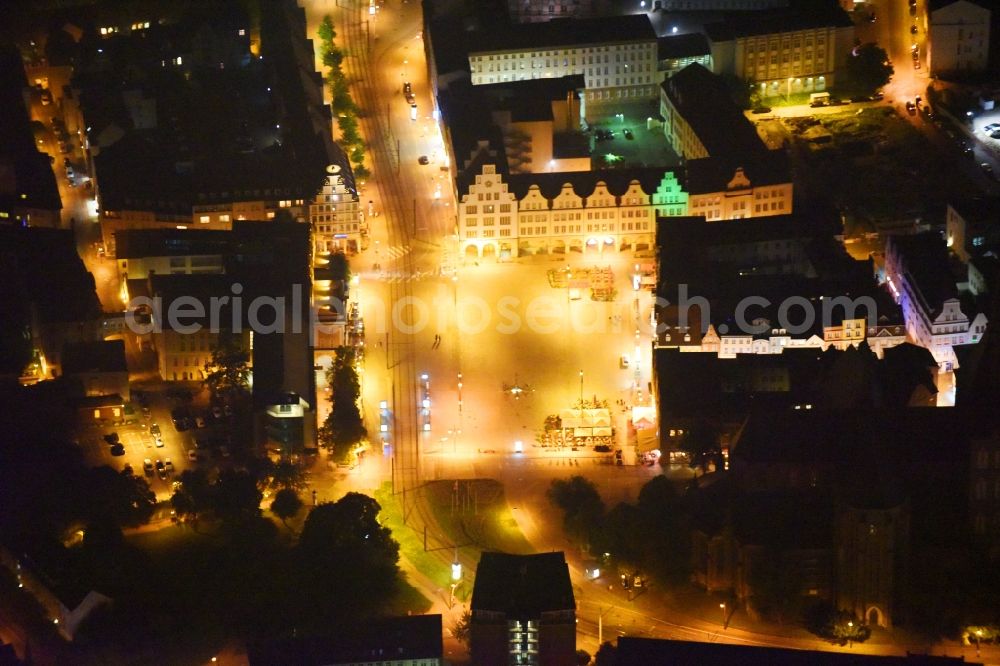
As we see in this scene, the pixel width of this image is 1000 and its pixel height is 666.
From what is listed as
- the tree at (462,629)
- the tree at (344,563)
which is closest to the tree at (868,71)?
the tree at (344,563)

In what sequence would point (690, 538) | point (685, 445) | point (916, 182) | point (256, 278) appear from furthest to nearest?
point (916, 182) → point (256, 278) → point (685, 445) → point (690, 538)

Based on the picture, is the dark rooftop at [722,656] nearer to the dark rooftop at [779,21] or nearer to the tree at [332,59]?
the dark rooftop at [779,21]

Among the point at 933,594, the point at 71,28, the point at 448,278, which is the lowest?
the point at 933,594

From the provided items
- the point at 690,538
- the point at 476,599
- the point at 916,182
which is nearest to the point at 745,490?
the point at 690,538

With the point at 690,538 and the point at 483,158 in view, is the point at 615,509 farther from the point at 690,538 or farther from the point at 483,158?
the point at 483,158

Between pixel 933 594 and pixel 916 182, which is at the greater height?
pixel 916 182

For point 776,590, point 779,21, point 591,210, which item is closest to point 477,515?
point 776,590

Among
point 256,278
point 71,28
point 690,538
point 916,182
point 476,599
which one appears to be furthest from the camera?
point 71,28
